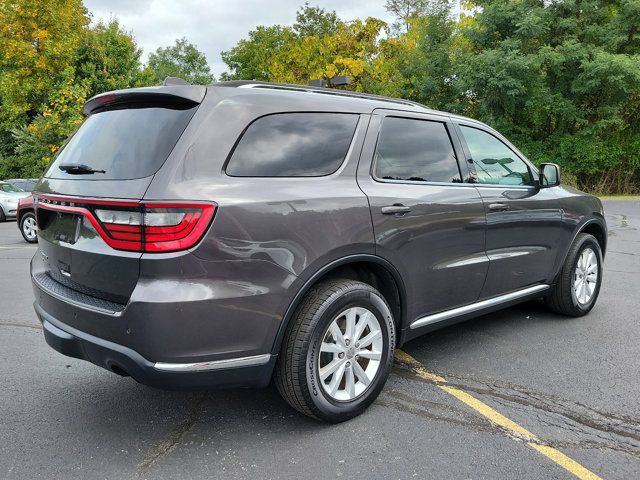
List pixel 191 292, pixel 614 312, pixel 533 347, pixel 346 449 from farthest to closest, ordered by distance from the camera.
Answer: pixel 614 312 → pixel 533 347 → pixel 346 449 → pixel 191 292

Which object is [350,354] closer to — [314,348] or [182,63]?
[314,348]

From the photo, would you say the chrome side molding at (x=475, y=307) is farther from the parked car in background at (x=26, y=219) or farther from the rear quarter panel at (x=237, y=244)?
the parked car in background at (x=26, y=219)

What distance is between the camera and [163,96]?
272cm

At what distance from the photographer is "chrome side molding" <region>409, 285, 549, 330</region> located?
3466 mm

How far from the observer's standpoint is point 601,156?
24.3 metres

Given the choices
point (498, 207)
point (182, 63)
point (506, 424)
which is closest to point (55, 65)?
point (498, 207)

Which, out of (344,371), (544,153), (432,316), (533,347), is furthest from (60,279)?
(544,153)

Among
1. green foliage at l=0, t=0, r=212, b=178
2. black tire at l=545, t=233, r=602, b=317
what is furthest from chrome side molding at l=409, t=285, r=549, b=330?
green foliage at l=0, t=0, r=212, b=178

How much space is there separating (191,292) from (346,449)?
1.13 meters

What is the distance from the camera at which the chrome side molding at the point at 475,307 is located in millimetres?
3466

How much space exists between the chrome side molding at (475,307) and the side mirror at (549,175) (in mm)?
861

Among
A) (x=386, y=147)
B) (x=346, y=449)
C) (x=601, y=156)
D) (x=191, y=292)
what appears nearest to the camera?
(x=191, y=292)

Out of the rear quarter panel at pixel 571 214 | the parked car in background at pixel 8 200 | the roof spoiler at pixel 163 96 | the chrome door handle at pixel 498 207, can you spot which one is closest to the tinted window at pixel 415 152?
the chrome door handle at pixel 498 207

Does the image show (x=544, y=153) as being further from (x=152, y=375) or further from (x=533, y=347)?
(x=152, y=375)
